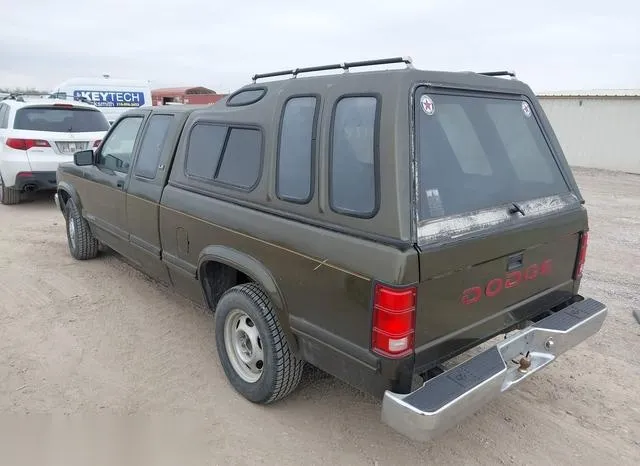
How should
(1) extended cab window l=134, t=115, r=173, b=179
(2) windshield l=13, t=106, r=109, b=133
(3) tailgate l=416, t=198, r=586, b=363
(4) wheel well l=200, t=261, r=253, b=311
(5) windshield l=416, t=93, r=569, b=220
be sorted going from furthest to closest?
1. (2) windshield l=13, t=106, r=109, b=133
2. (1) extended cab window l=134, t=115, r=173, b=179
3. (4) wheel well l=200, t=261, r=253, b=311
4. (5) windshield l=416, t=93, r=569, b=220
5. (3) tailgate l=416, t=198, r=586, b=363

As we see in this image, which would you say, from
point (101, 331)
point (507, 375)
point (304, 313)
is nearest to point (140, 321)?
point (101, 331)

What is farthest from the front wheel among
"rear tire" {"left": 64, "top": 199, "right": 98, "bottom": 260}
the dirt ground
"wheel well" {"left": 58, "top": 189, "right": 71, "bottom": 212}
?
"wheel well" {"left": 58, "top": 189, "right": 71, "bottom": 212}

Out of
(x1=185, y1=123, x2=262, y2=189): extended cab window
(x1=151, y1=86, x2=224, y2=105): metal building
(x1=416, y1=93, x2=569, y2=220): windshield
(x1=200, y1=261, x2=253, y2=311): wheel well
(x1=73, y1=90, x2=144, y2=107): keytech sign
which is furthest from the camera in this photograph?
(x1=151, y1=86, x2=224, y2=105): metal building

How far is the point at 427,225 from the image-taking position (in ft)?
7.29

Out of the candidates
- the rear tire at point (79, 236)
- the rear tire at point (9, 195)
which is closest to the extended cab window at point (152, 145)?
the rear tire at point (79, 236)

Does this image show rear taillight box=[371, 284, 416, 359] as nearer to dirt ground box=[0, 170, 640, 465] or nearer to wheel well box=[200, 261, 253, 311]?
dirt ground box=[0, 170, 640, 465]

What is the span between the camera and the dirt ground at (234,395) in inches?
108

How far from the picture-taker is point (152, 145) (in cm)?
401

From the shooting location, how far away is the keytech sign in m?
14.9

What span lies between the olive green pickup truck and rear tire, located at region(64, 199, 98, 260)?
94.4 inches

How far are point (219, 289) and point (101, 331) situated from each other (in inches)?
51.0

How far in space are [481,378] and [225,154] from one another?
2.05 m

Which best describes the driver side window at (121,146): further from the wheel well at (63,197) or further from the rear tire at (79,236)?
the wheel well at (63,197)

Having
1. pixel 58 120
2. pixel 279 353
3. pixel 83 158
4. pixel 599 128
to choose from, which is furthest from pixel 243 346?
pixel 599 128
